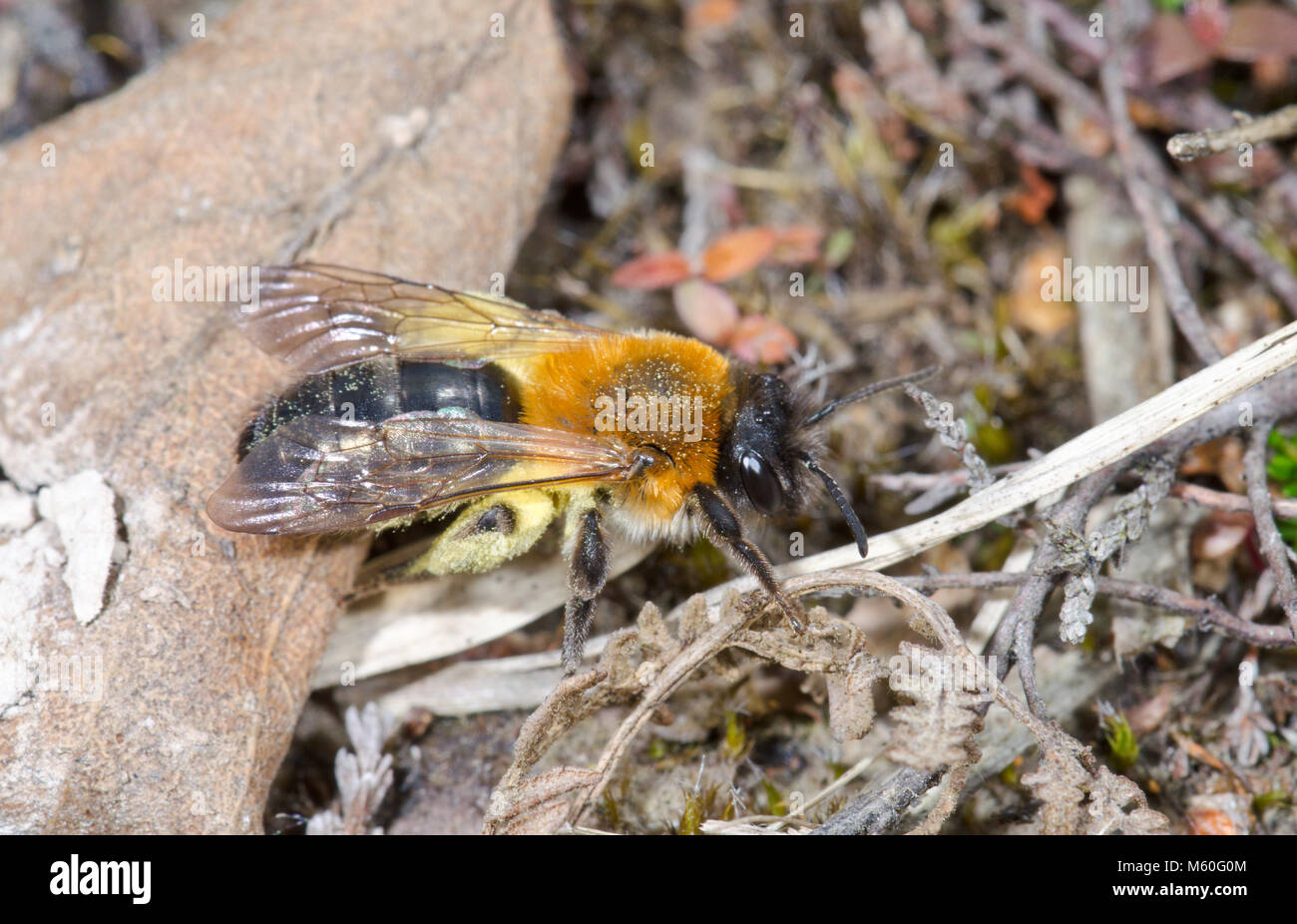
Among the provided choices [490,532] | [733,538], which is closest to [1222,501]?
[733,538]

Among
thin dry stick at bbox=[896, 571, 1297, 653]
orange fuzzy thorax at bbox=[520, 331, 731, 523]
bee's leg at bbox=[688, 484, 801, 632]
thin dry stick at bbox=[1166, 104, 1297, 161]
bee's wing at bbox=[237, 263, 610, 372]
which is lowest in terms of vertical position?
thin dry stick at bbox=[896, 571, 1297, 653]

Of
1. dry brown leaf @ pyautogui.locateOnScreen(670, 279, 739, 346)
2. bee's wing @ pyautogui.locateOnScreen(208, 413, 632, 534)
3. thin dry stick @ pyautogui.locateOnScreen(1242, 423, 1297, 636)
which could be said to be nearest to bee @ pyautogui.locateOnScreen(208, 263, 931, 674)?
bee's wing @ pyautogui.locateOnScreen(208, 413, 632, 534)

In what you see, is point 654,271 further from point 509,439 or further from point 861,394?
point 509,439

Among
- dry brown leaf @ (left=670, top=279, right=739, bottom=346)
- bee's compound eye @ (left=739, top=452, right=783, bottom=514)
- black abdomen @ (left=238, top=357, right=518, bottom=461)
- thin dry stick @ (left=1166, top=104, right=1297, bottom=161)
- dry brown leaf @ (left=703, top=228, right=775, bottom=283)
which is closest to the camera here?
bee's compound eye @ (left=739, top=452, right=783, bottom=514)

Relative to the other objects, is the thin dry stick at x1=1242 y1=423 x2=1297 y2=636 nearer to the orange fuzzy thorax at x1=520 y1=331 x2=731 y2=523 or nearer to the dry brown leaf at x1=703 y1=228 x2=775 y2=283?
the orange fuzzy thorax at x1=520 y1=331 x2=731 y2=523

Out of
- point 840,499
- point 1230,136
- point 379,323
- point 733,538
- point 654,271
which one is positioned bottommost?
point 733,538

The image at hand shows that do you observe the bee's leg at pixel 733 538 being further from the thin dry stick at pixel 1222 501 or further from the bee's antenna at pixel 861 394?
the thin dry stick at pixel 1222 501

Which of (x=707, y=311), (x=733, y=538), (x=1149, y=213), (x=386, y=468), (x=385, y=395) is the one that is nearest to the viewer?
(x=386, y=468)
